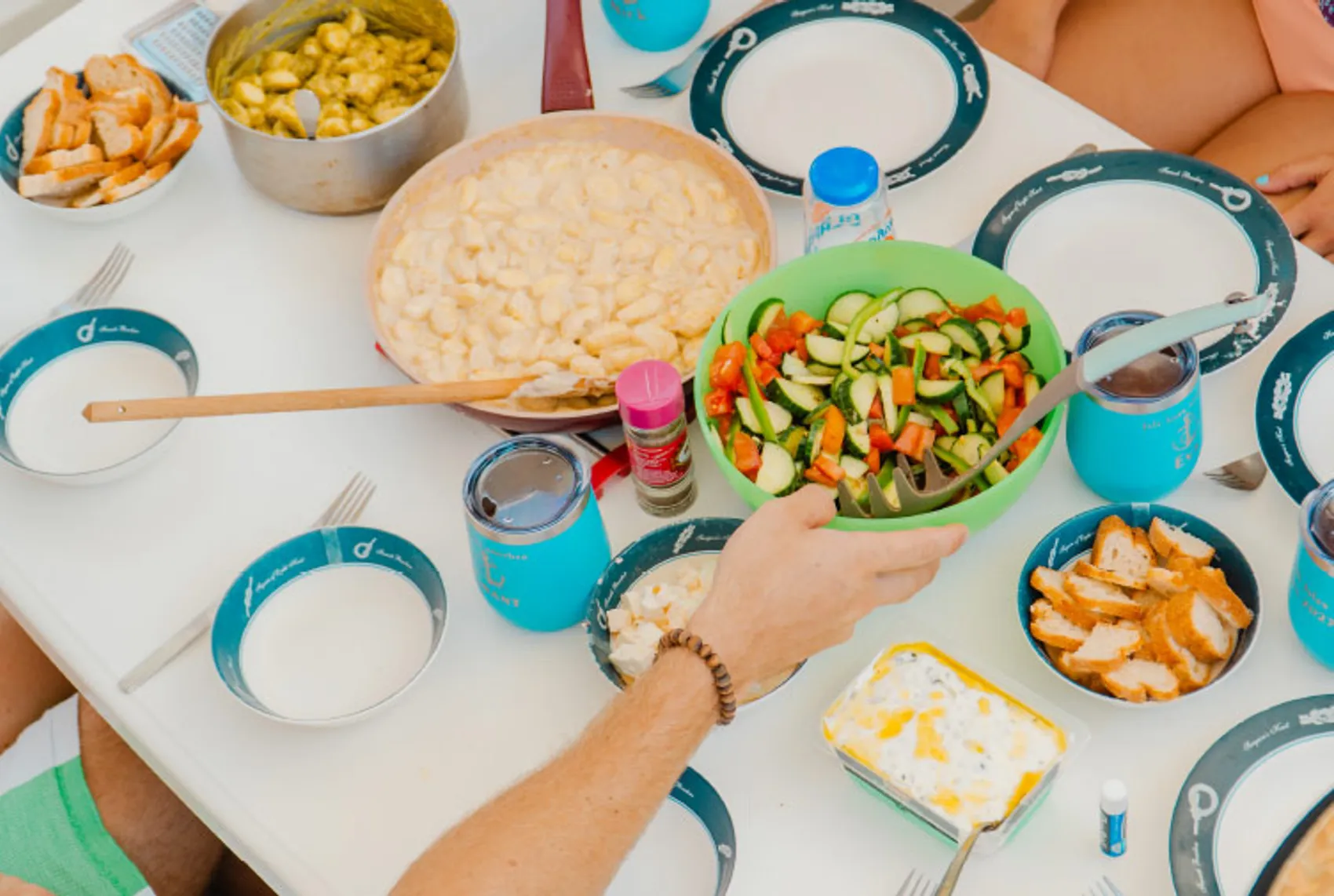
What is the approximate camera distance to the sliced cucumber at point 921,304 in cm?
149

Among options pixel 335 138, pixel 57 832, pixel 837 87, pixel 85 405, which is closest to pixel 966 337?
pixel 837 87

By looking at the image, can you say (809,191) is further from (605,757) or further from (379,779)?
(379,779)

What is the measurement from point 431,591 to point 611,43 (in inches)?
37.3

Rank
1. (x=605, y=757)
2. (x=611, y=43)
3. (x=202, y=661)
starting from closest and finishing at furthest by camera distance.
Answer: (x=605, y=757), (x=202, y=661), (x=611, y=43)

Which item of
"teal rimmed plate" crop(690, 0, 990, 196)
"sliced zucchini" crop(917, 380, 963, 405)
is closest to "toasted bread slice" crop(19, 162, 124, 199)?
"teal rimmed plate" crop(690, 0, 990, 196)

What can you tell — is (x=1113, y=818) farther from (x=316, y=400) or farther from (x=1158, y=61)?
(x=1158, y=61)

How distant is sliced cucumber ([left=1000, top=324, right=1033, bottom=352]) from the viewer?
1.43 m

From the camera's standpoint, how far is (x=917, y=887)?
3.89 feet

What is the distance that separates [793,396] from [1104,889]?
56 cm

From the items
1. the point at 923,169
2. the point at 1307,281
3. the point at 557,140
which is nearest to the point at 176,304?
the point at 557,140

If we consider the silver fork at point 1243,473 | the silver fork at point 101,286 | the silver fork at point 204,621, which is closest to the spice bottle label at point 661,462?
the silver fork at point 204,621

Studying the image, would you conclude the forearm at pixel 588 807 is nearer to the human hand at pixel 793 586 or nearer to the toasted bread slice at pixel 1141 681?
the human hand at pixel 793 586

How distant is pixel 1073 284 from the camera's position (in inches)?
62.8

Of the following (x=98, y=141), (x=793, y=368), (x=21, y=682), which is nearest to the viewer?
(x=793, y=368)
